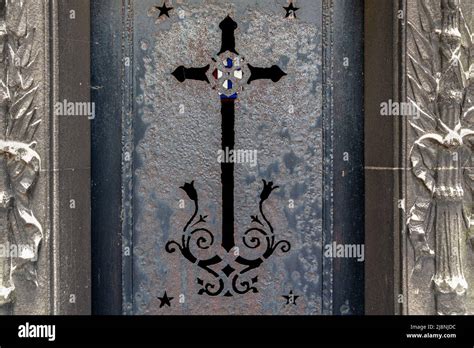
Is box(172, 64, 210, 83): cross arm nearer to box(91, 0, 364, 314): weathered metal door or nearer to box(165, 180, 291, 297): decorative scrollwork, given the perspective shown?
box(91, 0, 364, 314): weathered metal door

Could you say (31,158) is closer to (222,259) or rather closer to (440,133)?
Answer: (222,259)

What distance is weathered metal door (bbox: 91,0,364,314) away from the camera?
387cm

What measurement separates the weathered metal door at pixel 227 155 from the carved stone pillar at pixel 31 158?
1.27 feet

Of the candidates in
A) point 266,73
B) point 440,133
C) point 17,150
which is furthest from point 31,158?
point 440,133

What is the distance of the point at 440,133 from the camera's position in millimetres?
3537

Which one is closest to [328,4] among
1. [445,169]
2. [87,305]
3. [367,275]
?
[445,169]

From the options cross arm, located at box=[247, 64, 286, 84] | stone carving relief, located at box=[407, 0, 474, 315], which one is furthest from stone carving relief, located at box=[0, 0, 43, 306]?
stone carving relief, located at box=[407, 0, 474, 315]

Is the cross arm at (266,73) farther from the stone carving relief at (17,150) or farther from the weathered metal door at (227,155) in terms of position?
the stone carving relief at (17,150)

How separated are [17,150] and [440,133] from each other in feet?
7.68

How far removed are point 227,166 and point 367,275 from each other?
1077mm

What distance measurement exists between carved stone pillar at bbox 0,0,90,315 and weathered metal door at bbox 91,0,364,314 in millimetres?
386

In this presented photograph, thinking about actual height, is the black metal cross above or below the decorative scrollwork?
above
